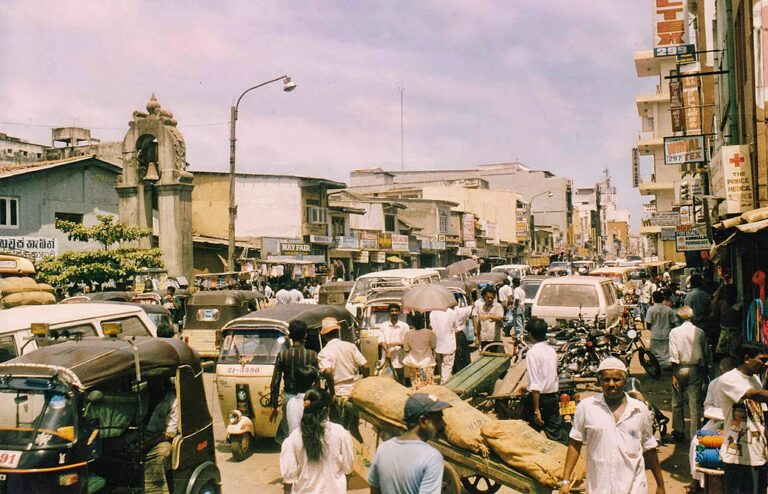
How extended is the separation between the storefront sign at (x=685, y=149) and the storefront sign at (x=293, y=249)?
21704mm

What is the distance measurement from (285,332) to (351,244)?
31785 mm

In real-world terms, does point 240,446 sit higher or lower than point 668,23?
lower

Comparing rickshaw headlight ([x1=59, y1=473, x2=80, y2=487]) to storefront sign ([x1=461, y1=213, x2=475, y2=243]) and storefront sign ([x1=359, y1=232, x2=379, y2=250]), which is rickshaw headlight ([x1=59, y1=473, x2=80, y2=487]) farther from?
storefront sign ([x1=461, y1=213, x2=475, y2=243])

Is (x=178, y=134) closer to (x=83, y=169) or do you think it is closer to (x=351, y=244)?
(x=83, y=169)

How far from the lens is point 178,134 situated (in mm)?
28172

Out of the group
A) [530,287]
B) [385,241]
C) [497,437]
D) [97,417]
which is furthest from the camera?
[385,241]

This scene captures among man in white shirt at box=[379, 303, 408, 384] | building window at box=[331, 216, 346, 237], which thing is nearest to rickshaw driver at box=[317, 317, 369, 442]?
man in white shirt at box=[379, 303, 408, 384]

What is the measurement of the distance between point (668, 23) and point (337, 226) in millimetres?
28884

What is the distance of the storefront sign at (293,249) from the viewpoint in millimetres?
34750

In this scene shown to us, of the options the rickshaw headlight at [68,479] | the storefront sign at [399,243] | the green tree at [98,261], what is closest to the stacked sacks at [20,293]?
the rickshaw headlight at [68,479]

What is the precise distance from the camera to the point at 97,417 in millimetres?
6062

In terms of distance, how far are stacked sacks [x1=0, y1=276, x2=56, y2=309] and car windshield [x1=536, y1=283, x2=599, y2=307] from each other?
11.1 metres

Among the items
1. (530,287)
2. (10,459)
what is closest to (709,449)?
(10,459)

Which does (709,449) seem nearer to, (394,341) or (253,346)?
(394,341)
